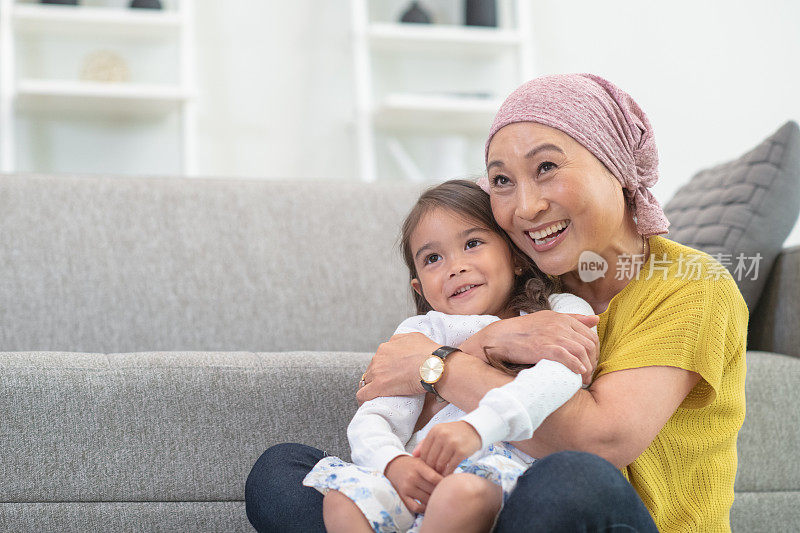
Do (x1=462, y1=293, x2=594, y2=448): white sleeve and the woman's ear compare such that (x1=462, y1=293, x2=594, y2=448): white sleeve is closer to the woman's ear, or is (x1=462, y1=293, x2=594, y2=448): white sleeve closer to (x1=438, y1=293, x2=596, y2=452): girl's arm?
(x1=438, y1=293, x2=596, y2=452): girl's arm

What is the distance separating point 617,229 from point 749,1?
2982 millimetres

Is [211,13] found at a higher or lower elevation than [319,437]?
higher

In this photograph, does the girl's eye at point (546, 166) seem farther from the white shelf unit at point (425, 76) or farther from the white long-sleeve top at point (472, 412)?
the white shelf unit at point (425, 76)

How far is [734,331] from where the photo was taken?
104 cm

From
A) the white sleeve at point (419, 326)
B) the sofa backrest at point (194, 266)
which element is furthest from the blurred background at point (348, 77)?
the white sleeve at point (419, 326)

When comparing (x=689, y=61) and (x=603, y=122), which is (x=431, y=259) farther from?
(x=689, y=61)

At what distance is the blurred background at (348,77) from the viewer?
119 inches

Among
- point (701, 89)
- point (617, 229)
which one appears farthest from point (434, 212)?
point (701, 89)

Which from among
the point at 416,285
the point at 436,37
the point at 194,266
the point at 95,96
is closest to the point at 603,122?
the point at 416,285

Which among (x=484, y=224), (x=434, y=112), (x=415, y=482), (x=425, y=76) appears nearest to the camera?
(x=415, y=482)

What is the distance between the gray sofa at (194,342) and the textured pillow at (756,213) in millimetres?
64

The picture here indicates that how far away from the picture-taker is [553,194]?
1.06 meters

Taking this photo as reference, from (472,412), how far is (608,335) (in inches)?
13.2

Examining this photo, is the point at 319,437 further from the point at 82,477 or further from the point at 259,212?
the point at 259,212
